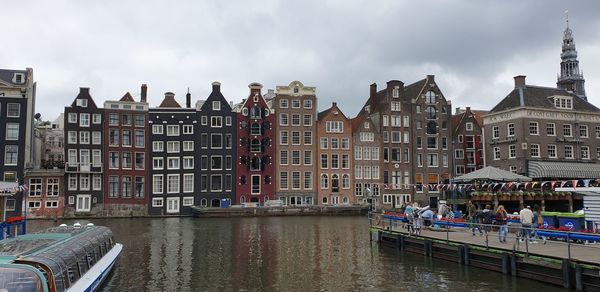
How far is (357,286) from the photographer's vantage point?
75.7 feet

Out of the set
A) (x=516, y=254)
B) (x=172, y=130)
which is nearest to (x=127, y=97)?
(x=172, y=130)

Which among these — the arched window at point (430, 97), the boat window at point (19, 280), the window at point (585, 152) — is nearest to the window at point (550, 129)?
the window at point (585, 152)

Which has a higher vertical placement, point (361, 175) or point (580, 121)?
point (580, 121)

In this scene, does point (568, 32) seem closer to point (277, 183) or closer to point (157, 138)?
point (277, 183)

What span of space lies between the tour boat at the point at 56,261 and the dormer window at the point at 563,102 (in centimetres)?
6444

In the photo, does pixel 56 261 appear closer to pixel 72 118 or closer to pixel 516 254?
pixel 516 254

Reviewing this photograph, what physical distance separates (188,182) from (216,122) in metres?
10.0

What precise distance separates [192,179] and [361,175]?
26.8m

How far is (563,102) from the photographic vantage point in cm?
7294

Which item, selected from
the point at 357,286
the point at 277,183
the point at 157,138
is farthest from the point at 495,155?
the point at 357,286

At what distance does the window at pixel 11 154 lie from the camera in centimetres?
6988

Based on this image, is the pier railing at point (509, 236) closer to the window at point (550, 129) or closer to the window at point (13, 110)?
the window at point (550, 129)

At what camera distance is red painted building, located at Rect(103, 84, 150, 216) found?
76000mm

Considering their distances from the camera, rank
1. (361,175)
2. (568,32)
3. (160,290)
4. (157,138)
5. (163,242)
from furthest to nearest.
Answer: (568,32) → (361,175) → (157,138) → (163,242) → (160,290)
